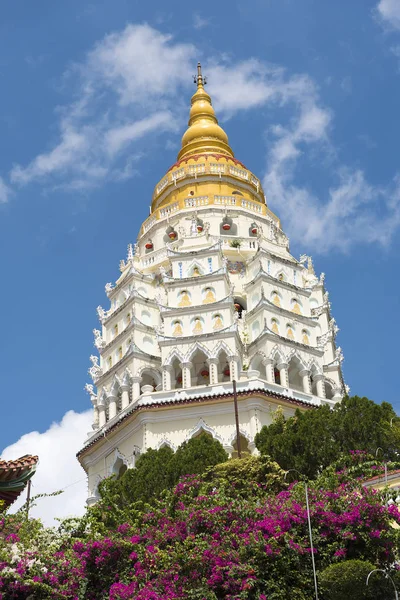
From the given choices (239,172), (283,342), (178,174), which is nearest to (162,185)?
(178,174)

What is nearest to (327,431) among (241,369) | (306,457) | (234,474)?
(306,457)

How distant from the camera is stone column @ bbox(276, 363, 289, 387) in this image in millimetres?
41094

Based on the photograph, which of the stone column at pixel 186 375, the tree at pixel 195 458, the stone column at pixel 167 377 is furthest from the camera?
the stone column at pixel 167 377

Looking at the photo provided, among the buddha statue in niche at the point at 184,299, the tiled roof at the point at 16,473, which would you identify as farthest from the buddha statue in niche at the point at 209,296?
the tiled roof at the point at 16,473

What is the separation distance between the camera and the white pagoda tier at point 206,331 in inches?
1532

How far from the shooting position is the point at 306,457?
32.1 meters

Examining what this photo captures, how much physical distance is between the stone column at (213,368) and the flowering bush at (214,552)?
15445mm

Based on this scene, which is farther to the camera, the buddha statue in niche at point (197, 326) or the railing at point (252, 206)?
the railing at point (252, 206)

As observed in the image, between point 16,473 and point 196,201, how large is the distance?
95.1 feet

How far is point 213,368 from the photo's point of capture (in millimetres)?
40688

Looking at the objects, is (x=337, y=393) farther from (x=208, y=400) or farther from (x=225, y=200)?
(x=225, y=200)

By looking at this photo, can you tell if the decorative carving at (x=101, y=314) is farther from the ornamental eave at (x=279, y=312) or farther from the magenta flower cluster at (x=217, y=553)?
the magenta flower cluster at (x=217, y=553)

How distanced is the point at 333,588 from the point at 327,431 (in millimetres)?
11095

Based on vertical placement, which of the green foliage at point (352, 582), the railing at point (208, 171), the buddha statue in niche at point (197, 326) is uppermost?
Answer: the railing at point (208, 171)
